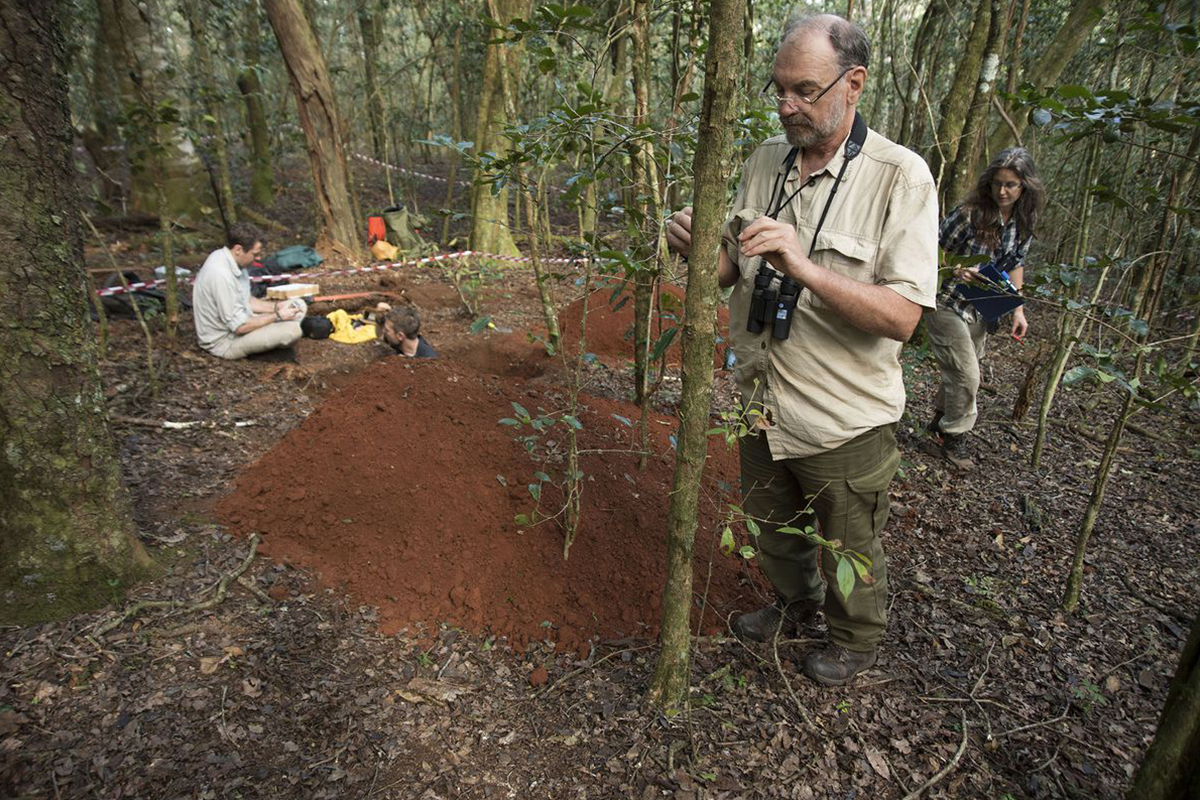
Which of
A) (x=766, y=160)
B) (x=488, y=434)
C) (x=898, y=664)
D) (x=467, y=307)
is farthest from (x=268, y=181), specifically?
(x=898, y=664)

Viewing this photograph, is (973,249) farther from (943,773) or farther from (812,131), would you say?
(943,773)

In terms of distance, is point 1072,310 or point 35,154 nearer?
point 35,154

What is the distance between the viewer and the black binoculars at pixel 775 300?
202cm

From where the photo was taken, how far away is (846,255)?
1934mm

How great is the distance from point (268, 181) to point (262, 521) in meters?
12.0

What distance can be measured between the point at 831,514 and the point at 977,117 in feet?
16.0

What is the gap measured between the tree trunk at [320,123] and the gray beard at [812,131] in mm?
8308

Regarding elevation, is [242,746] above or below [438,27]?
below

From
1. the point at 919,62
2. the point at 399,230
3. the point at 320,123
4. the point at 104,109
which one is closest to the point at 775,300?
the point at 919,62

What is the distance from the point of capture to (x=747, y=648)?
2.51 meters

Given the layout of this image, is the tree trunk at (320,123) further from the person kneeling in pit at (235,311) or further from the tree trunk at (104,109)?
the person kneeling in pit at (235,311)

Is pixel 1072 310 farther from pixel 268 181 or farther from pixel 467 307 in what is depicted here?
pixel 268 181

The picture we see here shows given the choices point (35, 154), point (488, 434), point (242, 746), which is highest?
point (35, 154)

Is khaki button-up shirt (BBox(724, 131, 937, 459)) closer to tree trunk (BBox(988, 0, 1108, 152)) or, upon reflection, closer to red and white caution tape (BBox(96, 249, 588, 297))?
tree trunk (BBox(988, 0, 1108, 152))
